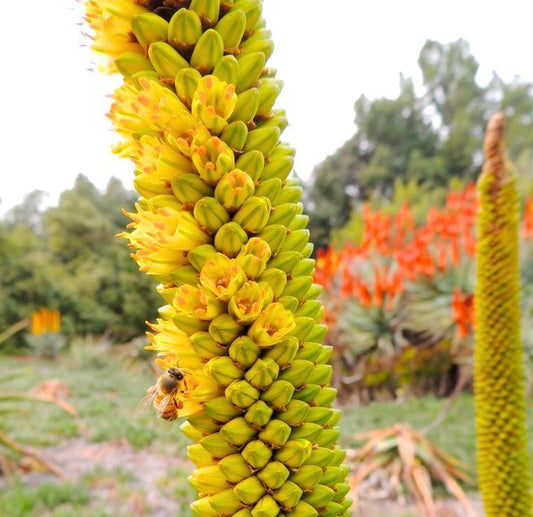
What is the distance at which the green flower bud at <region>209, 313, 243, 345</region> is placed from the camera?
0.81m

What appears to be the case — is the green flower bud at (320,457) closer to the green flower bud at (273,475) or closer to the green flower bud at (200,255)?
the green flower bud at (273,475)

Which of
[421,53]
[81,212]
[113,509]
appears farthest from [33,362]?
[421,53]

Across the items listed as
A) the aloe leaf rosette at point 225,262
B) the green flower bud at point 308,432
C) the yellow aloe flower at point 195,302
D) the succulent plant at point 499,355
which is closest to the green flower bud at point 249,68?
the aloe leaf rosette at point 225,262

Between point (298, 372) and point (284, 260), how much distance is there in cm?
17

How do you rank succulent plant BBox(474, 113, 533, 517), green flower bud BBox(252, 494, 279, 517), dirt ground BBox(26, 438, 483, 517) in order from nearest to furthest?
green flower bud BBox(252, 494, 279, 517), succulent plant BBox(474, 113, 533, 517), dirt ground BBox(26, 438, 483, 517)

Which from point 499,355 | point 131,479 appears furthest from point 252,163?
point 131,479

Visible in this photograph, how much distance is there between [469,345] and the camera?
765 cm

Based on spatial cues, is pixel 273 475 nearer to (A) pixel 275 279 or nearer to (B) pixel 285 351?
(B) pixel 285 351

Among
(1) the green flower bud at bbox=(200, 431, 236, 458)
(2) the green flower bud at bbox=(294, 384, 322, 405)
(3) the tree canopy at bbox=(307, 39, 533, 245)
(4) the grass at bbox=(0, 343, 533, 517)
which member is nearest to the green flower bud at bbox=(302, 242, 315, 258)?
(2) the green flower bud at bbox=(294, 384, 322, 405)

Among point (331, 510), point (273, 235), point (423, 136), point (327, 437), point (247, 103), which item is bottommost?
point (331, 510)

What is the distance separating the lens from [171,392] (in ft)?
2.95

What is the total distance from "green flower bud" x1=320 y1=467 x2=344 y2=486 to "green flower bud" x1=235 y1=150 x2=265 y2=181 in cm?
47

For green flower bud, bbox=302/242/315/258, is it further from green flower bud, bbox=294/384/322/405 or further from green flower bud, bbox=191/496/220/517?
green flower bud, bbox=191/496/220/517

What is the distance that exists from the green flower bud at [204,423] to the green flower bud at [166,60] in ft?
1.72
